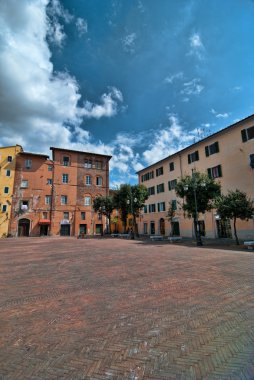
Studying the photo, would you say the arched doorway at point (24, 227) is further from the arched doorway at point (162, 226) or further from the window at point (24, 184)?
the arched doorway at point (162, 226)

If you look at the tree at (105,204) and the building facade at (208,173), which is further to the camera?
the tree at (105,204)

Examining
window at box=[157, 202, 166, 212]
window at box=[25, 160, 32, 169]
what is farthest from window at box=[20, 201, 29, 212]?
window at box=[157, 202, 166, 212]

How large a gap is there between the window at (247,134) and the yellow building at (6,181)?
36.6 metres

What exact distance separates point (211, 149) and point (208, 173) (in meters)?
3.04

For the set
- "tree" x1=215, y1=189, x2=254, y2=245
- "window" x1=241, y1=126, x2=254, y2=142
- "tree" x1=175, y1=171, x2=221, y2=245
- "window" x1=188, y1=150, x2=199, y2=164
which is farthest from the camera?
"window" x1=188, y1=150, x2=199, y2=164

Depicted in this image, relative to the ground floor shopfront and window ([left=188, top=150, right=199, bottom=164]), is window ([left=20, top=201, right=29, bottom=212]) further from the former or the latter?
window ([left=188, top=150, right=199, bottom=164])

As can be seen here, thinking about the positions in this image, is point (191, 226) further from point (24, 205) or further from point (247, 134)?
point (24, 205)

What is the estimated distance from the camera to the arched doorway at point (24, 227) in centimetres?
3694

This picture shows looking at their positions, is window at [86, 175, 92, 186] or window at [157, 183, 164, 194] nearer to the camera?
window at [157, 183, 164, 194]

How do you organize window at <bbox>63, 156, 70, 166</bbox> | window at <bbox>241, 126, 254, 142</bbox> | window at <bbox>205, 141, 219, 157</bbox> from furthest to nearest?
window at <bbox>63, 156, 70, 166</bbox> → window at <bbox>205, 141, 219, 157</bbox> → window at <bbox>241, 126, 254, 142</bbox>

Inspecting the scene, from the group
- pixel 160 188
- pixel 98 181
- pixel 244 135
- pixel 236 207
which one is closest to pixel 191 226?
pixel 160 188

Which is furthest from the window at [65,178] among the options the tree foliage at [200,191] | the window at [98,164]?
the tree foliage at [200,191]

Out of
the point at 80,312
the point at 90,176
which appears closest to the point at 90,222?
the point at 90,176

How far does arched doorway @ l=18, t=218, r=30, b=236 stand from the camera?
36.9m
